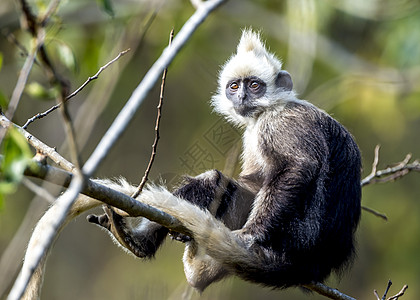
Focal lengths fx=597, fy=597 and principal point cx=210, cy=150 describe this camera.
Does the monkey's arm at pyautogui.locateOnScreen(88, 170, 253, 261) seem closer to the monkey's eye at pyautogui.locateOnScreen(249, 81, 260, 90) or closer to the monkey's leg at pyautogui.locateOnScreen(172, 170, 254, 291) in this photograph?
the monkey's leg at pyautogui.locateOnScreen(172, 170, 254, 291)

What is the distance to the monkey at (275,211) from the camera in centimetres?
438

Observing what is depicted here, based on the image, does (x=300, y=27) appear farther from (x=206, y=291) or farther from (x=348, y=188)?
(x=206, y=291)

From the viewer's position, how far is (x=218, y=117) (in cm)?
1238

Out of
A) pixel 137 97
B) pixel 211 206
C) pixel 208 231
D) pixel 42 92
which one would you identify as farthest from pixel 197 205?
pixel 42 92

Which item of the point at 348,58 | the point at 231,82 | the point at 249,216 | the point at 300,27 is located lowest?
the point at 249,216

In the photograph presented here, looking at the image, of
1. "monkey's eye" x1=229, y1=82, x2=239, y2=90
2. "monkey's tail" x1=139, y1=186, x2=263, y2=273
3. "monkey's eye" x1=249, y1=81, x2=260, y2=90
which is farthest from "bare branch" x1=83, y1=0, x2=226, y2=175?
"monkey's eye" x1=229, y1=82, x2=239, y2=90

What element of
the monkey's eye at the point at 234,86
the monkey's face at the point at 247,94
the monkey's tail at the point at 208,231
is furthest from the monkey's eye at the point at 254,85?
the monkey's tail at the point at 208,231

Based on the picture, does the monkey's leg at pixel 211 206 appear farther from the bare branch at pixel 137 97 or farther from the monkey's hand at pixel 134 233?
the bare branch at pixel 137 97

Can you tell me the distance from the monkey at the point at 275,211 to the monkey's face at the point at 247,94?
0.25 metres

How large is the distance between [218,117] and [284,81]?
6.69 metres

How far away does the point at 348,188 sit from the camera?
4898 mm

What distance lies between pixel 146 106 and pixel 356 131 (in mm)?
4856

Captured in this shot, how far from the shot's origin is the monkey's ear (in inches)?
223

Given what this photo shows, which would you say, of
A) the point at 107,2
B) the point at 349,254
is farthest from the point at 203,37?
the point at 107,2
